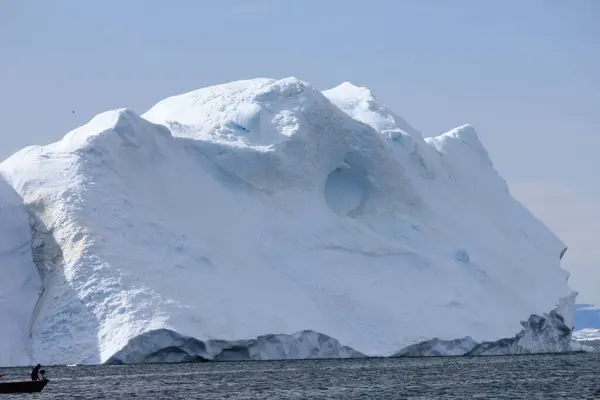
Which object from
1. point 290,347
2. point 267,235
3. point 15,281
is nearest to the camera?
point 290,347

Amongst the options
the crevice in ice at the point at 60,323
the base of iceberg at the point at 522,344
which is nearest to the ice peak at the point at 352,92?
the base of iceberg at the point at 522,344

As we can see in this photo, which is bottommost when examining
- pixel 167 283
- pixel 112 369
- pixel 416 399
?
pixel 416 399

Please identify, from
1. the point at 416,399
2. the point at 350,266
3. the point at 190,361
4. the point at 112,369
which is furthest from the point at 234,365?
the point at 416,399

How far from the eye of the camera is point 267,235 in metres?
46.6

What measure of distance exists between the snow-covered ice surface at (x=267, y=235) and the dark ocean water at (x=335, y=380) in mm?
A: 1182

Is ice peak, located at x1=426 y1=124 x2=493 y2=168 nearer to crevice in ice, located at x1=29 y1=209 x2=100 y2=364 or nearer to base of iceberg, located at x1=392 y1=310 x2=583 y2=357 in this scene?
base of iceberg, located at x1=392 y1=310 x2=583 y2=357

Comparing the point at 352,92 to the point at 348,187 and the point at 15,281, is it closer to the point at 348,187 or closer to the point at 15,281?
the point at 348,187

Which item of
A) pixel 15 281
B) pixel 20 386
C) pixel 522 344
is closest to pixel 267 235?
pixel 15 281

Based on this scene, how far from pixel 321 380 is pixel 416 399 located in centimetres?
549

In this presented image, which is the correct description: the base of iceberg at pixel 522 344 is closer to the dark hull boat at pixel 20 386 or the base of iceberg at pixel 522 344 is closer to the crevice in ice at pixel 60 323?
the crevice in ice at pixel 60 323

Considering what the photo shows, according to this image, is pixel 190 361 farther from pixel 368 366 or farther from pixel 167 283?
pixel 368 366

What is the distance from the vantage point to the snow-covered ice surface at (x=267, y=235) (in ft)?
133

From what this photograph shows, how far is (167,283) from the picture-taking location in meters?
41.3

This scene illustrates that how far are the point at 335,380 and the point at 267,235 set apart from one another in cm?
1210
